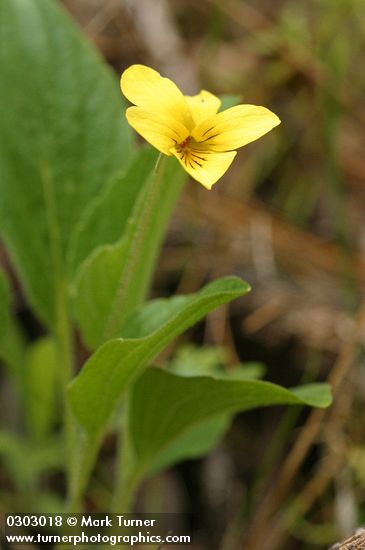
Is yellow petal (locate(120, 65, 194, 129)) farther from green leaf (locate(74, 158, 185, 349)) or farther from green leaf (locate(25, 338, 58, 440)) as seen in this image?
green leaf (locate(25, 338, 58, 440))

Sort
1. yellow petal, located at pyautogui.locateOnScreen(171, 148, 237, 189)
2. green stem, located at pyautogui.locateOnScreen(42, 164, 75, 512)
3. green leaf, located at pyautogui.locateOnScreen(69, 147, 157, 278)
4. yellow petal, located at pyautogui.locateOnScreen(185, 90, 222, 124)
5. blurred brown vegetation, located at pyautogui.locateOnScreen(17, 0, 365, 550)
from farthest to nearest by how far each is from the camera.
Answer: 1. blurred brown vegetation, located at pyautogui.locateOnScreen(17, 0, 365, 550)
2. green stem, located at pyautogui.locateOnScreen(42, 164, 75, 512)
3. green leaf, located at pyautogui.locateOnScreen(69, 147, 157, 278)
4. yellow petal, located at pyautogui.locateOnScreen(185, 90, 222, 124)
5. yellow petal, located at pyautogui.locateOnScreen(171, 148, 237, 189)

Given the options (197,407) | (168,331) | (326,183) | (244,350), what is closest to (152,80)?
(168,331)

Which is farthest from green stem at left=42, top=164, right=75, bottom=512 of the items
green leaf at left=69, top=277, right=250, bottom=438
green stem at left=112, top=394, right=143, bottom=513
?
green leaf at left=69, top=277, right=250, bottom=438

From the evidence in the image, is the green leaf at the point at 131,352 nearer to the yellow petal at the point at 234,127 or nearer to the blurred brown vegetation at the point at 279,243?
the yellow petal at the point at 234,127

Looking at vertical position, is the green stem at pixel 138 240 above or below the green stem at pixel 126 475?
above

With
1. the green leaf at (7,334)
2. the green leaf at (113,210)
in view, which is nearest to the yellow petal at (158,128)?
the green leaf at (113,210)

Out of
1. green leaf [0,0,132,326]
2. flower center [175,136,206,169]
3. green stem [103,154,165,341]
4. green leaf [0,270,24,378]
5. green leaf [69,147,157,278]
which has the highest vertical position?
green leaf [0,0,132,326]

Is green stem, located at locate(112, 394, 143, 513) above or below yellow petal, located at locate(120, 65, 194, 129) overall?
below
